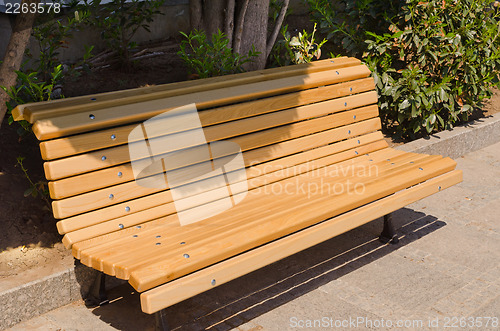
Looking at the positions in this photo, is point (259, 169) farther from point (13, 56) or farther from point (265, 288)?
point (13, 56)

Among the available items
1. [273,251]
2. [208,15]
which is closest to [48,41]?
[208,15]

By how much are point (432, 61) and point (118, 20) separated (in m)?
2.77

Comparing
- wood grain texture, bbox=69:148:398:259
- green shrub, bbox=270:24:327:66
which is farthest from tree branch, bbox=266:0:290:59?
wood grain texture, bbox=69:148:398:259

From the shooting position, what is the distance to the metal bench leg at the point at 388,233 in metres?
4.36

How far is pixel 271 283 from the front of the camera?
3891 millimetres

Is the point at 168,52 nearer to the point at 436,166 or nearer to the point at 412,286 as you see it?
the point at 436,166

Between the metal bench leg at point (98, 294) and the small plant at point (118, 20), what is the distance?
232 centimetres

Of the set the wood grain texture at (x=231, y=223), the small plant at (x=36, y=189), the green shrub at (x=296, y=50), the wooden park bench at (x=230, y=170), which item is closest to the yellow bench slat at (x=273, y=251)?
the wooden park bench at (x=230, y=170)

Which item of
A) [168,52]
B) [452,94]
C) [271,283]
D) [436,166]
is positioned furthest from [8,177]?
[452,94]

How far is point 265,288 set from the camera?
12.6 feet

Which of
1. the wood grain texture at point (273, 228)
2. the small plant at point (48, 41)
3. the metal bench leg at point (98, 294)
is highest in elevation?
the small plant at point (48, 41)

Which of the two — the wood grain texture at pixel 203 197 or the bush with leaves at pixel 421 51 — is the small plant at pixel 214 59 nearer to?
the wood grain texture at pixel 203 197

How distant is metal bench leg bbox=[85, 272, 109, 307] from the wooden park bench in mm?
362

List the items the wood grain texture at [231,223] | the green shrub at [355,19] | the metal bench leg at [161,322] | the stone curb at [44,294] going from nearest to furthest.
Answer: the wood grain texture at [231,223] < the metal bench leg at [161,322] < the stone curb at [44,294] < the green shrub at [355,19]
